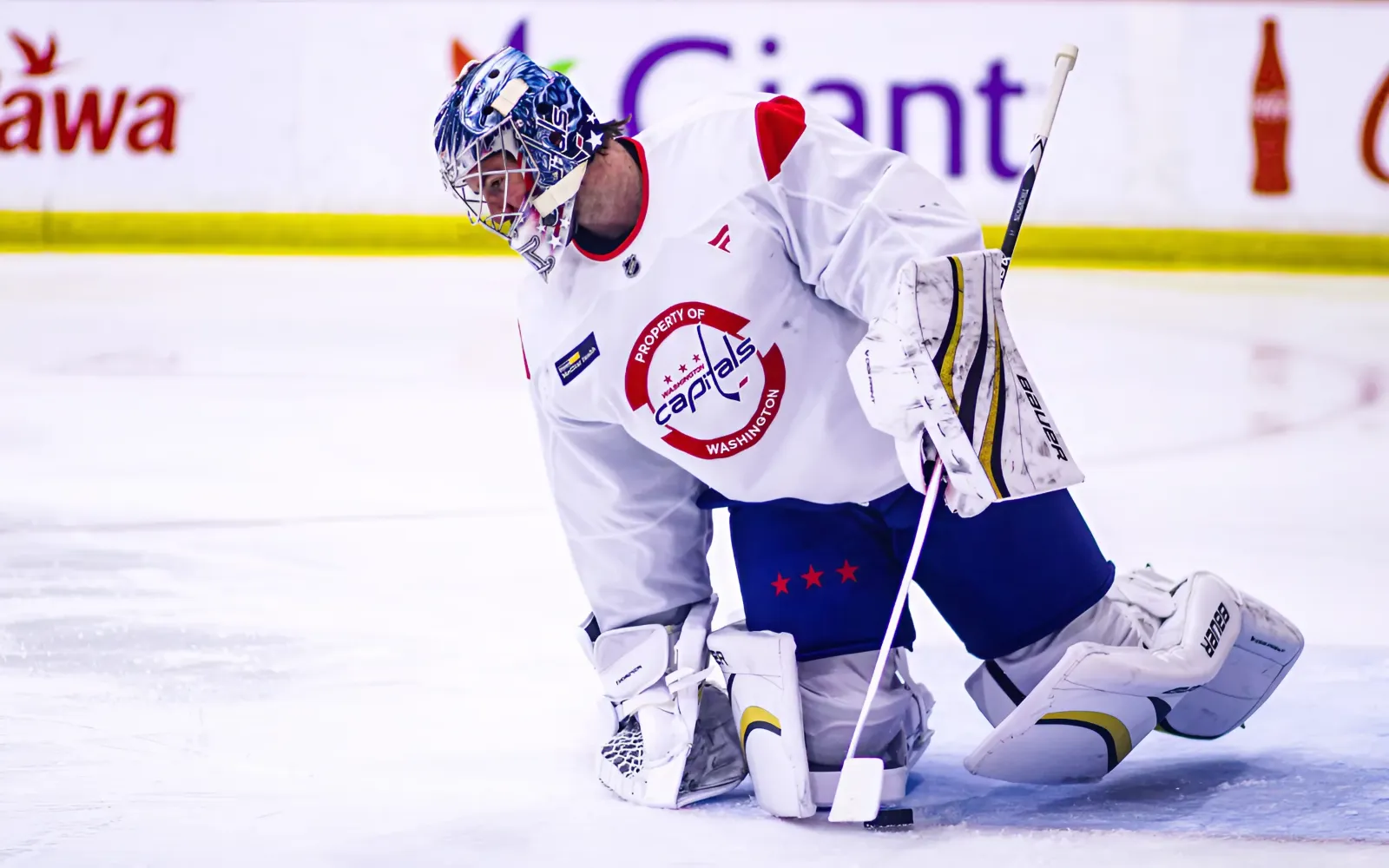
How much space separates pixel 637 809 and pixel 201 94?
14.6 ft

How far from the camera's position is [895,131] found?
5.81 metres

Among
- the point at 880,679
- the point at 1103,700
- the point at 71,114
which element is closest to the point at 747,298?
the point at 880,679

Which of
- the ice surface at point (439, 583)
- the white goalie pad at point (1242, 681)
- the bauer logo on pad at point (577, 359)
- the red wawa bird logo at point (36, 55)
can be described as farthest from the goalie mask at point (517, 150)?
the red wawa bird logo at point (36, 55)

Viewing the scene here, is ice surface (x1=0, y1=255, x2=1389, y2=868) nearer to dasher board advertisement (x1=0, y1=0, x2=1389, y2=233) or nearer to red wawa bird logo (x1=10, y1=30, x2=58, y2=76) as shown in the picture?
dasher board advertisement (x1=0, y1=0, x2=1389, y2=233)

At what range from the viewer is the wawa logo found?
232 inches

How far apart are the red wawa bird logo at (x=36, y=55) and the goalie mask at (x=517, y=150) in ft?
14.4

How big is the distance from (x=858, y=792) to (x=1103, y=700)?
0.28 meters

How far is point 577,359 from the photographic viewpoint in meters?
1.98

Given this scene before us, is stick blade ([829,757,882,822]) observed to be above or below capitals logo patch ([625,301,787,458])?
below

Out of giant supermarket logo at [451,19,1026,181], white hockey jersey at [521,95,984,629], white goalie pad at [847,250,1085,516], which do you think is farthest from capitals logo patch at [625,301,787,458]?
giant supermarket logo at [451,19,1026,181]

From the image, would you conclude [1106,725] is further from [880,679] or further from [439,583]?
[439,583]

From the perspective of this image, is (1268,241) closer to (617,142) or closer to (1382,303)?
(1382,303)

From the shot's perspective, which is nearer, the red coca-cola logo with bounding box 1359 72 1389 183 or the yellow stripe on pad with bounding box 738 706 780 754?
the yellow stripe on pad with bounding box 738 706 780 754

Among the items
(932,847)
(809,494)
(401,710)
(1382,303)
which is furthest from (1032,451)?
(1382,303)
